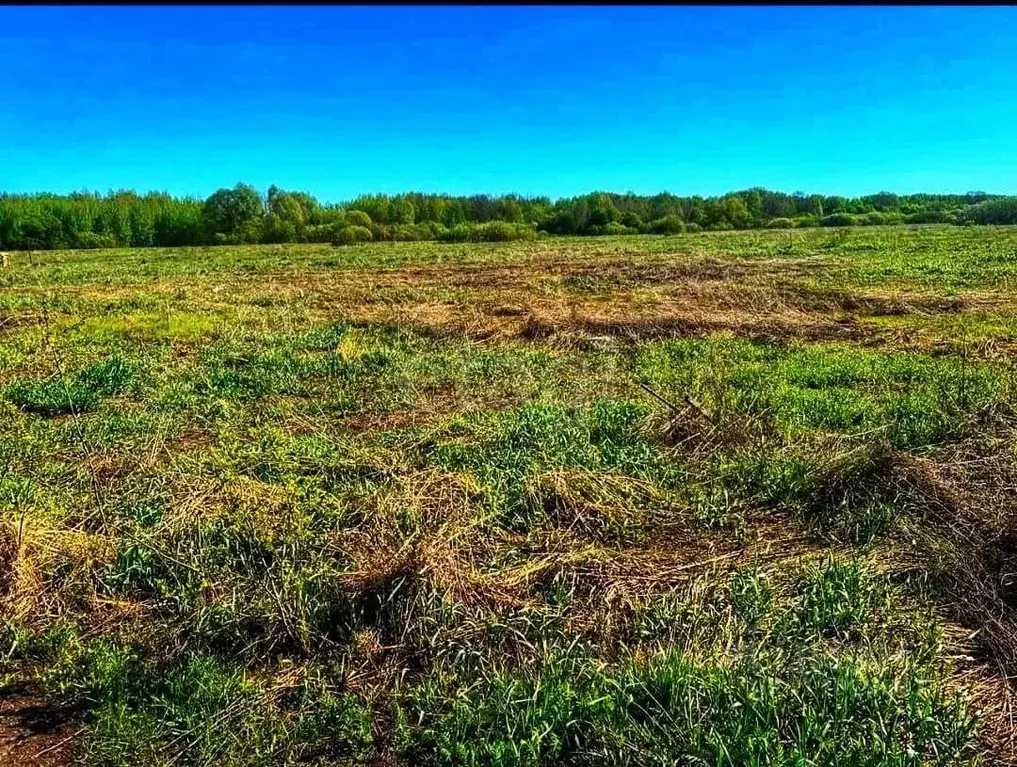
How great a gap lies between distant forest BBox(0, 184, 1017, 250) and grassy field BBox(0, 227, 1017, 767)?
47.3 m

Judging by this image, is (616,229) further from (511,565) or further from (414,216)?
(511,565)

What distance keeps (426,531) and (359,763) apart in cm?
148

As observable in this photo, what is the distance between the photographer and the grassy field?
8.73ft

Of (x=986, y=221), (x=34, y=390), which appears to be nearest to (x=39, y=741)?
(x=34, y=390)

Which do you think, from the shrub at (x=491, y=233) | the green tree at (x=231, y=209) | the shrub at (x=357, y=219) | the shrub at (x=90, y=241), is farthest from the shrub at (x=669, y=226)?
the shrub at (x=90, y=241)

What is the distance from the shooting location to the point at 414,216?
72125 mm

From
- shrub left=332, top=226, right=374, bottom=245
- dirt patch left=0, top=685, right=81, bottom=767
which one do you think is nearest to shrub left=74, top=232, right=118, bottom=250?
shrub left=332, top=226, right=374, bottom=245

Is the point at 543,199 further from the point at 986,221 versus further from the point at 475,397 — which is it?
the point at 475,397

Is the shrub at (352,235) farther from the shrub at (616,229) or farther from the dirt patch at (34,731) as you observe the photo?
the dirt patch at (34,731)

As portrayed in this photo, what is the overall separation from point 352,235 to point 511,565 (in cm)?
5294

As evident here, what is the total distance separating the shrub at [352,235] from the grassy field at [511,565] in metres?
46.6

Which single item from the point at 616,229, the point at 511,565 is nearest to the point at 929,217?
the point at 616,229

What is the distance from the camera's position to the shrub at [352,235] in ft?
175

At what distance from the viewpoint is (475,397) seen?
7.34 metres
